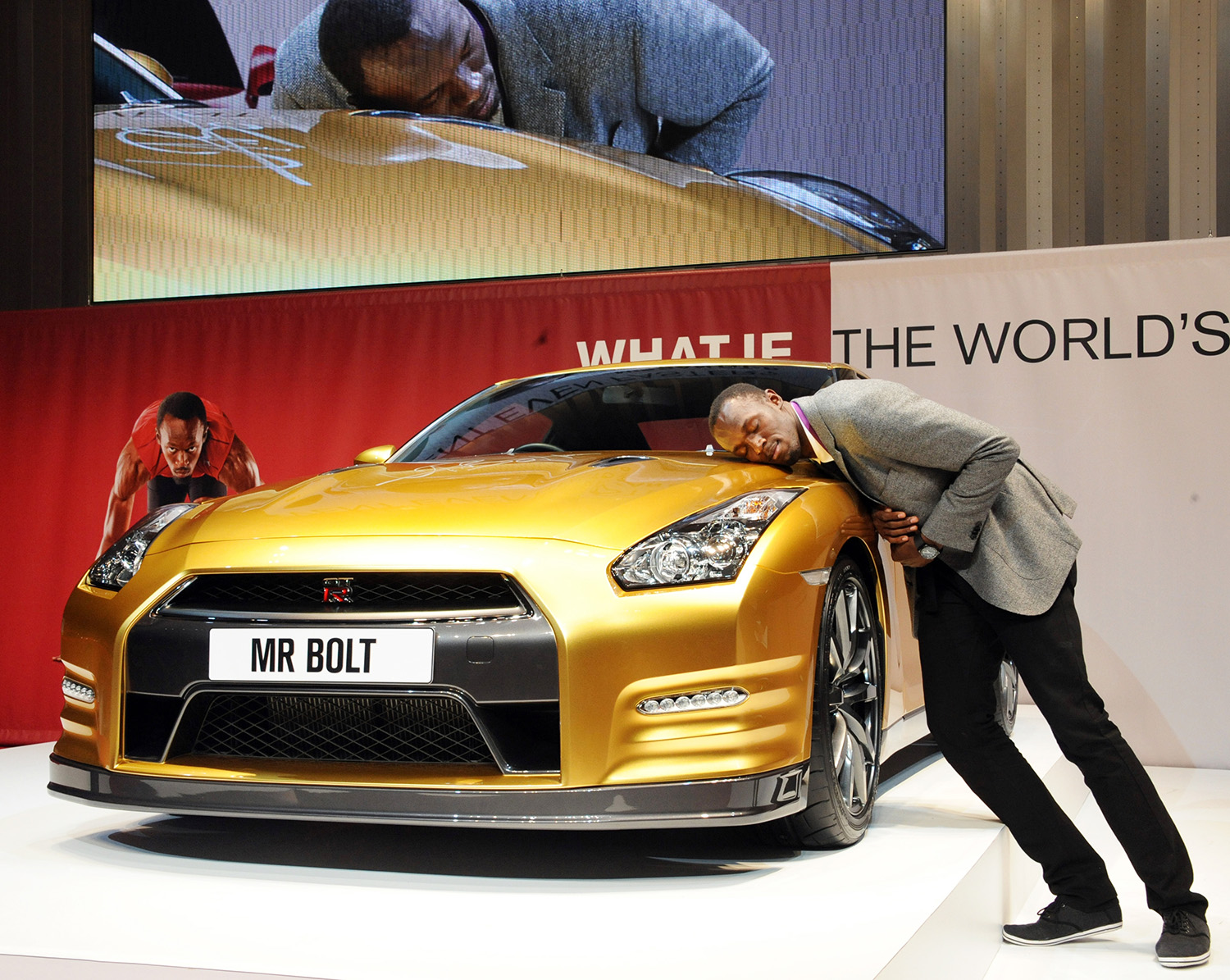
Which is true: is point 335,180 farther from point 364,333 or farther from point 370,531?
point 370,531

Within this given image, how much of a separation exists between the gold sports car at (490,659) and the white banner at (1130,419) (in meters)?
2.68

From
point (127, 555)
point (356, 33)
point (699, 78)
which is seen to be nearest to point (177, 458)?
point (356, 33)

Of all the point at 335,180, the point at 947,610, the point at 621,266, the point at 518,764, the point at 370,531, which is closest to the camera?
the point at 518,764

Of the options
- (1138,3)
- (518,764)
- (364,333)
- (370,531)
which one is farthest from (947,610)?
(1138,3)

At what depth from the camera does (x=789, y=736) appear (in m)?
2.27

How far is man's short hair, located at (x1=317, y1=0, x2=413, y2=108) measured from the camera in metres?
6.76

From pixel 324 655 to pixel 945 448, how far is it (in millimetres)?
1267

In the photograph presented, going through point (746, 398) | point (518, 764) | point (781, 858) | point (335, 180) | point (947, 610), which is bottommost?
point (781, 858)

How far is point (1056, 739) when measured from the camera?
248 cm

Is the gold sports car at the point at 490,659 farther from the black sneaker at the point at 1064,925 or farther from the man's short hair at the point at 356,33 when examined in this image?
the man's short hair at the point at 356,33

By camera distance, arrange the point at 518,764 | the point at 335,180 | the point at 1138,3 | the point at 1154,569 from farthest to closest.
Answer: the point at 335,180 < the point at 1138,3 < the point at 1154,569 < the point at 518,764

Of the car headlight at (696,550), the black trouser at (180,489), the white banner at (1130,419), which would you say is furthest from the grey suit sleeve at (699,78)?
the car headlight at (696,550)

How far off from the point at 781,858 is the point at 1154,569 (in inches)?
117

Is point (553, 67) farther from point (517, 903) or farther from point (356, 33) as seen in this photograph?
point (517, 903)
